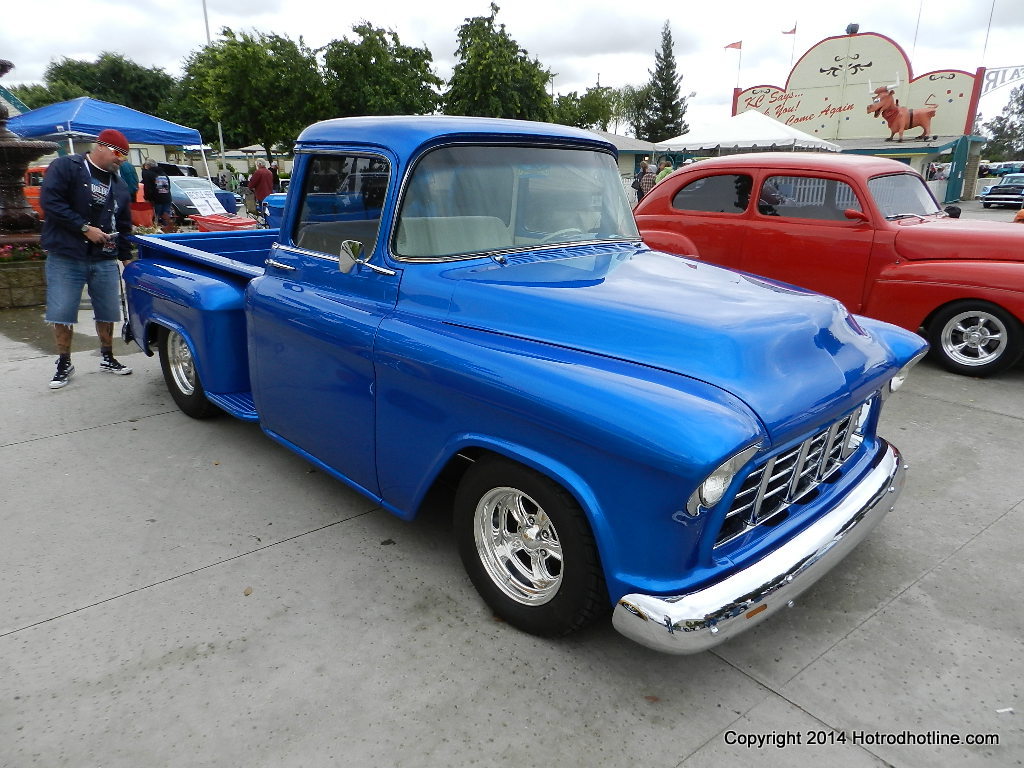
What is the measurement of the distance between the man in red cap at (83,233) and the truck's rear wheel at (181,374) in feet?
3.52

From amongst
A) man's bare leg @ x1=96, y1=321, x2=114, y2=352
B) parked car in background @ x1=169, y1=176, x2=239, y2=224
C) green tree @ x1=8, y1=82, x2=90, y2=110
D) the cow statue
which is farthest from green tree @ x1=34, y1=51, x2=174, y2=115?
man's bare leg @ x1=96, y1=321, x2=114, y2=352

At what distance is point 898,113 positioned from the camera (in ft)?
90.6

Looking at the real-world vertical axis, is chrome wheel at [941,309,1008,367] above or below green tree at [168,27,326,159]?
below

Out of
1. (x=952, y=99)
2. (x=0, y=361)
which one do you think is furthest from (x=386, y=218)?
(x=952, y=99)

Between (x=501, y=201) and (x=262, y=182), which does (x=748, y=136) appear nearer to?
(x=262, y=182)

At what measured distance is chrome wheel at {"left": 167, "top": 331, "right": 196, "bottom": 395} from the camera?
4.68 metres

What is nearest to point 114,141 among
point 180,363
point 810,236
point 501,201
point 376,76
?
point 180,363

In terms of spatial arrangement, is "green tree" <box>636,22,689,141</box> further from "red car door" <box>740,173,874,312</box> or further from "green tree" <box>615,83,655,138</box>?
"red car door" <box>740,173,874,312</box>

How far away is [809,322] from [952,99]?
1267 inches

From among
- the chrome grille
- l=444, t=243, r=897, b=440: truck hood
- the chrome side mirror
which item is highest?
the chrome side mirror

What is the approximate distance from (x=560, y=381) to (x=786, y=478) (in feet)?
2.94

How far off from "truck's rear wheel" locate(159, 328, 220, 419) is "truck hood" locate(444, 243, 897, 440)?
2.69m

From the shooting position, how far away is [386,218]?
2900mm

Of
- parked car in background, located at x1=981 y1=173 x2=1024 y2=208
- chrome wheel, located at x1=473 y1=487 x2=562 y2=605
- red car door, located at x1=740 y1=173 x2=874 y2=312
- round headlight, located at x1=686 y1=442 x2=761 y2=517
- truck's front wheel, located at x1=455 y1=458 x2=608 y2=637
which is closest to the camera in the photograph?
round headlight, located at x1=686 y1=442 x2=761 y2=517
